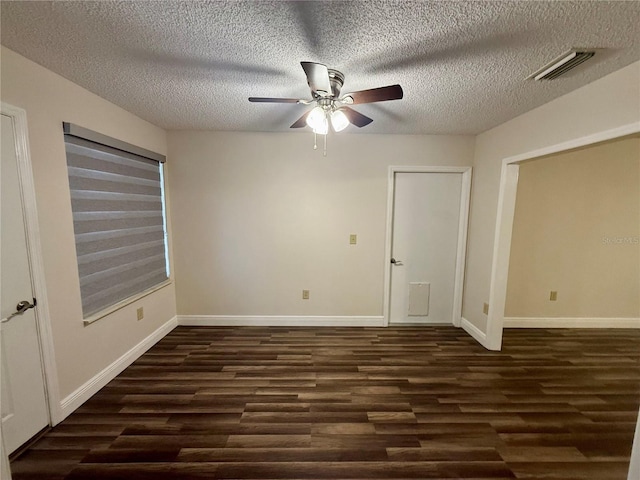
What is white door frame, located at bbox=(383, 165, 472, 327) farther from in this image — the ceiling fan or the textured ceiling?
the ceiling fan

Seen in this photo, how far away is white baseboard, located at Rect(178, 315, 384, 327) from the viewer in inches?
128

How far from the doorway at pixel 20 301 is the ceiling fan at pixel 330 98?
A: 1.46 meters

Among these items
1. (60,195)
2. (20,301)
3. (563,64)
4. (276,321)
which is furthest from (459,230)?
(20,301)

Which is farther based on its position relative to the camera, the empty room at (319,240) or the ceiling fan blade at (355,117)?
the ceiling fan blade at (355,117)

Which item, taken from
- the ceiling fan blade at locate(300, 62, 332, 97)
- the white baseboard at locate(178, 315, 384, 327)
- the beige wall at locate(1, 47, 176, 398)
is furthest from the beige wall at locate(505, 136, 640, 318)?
the beige wall at locate(1, 47, 176, 398)

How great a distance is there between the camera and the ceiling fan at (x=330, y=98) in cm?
134

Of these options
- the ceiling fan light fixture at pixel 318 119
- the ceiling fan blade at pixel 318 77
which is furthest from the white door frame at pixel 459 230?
the ceiling fan blade at pixel 318 77

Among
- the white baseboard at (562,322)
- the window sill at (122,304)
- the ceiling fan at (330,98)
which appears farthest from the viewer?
the white baseboard at (562,322)

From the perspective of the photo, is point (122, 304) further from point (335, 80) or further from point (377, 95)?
point (377, 95)

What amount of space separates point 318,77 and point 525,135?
216 cm

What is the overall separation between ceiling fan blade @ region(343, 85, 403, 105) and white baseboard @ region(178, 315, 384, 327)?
2.57 m

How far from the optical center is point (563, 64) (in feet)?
4.90

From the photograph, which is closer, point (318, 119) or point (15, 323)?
point (15, 323)

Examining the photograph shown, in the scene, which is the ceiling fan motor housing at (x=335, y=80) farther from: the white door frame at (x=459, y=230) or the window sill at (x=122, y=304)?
the window sill at (x=122, y=304)
